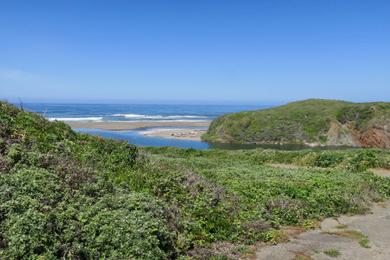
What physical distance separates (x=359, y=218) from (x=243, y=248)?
6040mm

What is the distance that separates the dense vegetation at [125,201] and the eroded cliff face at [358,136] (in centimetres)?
4636

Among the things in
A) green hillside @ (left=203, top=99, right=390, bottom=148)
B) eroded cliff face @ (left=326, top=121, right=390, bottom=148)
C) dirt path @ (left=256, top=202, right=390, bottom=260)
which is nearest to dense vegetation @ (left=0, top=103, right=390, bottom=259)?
dirt path @ (left=256, top=202, right=390, bottom=260)

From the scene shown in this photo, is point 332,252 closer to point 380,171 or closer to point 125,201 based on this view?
point 125,201

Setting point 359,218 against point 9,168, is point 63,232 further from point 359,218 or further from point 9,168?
point 359,218

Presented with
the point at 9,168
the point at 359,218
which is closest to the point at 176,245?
the point at 9,168

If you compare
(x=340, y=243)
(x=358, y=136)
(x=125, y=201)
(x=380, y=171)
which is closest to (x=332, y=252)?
(x=340, y=243)

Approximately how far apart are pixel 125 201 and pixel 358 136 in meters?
63.2

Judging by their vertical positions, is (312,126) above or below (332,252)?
below

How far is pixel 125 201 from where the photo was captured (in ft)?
35.7

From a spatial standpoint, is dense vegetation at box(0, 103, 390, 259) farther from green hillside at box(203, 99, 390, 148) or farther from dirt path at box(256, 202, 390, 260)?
green hillside at box(203, 99, 390, 148)

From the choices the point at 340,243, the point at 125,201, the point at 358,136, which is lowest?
the point at 358,136

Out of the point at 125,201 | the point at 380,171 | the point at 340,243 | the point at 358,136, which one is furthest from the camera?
the point at 358,136

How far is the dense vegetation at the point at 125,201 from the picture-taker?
9133 millimetres

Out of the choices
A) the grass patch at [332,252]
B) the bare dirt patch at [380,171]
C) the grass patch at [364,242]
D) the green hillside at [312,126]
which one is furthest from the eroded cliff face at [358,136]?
the grass patch at [332,252]
